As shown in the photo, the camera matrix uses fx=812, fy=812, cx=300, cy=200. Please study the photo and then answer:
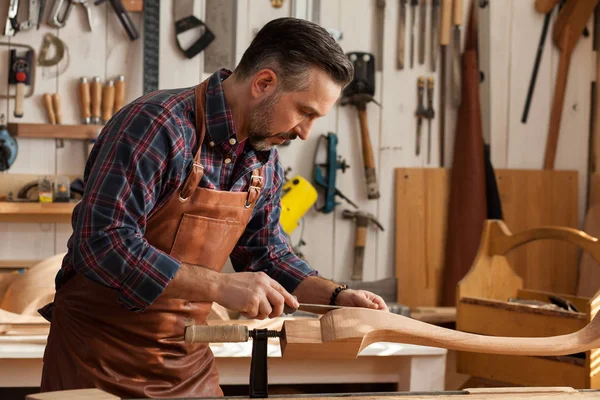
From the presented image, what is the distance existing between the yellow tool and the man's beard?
79.3 inches

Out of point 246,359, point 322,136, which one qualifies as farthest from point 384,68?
point 246,359

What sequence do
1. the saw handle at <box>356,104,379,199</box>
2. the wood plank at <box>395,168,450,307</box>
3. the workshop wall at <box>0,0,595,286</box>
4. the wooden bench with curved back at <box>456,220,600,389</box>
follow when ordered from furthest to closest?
the wood plank at <box>395,168,450,307</box>, the saw handle at <box>356,104,379,199</box>, the workshop wall at <box>0,0,595,286</box>, the wooden bench with curved back at <box>456,220,600,389</box>

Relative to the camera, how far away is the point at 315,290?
6.59 feet

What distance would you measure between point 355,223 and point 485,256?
3.48 ft

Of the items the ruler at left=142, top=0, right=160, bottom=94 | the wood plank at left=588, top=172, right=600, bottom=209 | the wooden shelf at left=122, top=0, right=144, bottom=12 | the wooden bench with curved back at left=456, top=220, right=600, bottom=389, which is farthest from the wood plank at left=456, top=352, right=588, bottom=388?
the wooden shelf at left=122, top=0, right=144, bottom=12

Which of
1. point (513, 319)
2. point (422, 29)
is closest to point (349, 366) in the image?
point (513, 319)

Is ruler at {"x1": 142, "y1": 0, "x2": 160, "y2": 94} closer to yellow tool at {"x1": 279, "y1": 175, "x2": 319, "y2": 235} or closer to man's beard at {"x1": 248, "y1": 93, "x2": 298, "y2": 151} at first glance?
yellow tool at {"x1": 279, "y1": 175, "x2": 319, "y2": 235}

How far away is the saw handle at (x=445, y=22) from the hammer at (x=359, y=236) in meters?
1.00

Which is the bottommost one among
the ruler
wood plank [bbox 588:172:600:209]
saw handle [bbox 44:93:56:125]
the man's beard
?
wood plank [bbox 588:172:600:209]

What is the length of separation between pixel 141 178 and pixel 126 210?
2.9 inches

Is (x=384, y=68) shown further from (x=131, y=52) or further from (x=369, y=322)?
(x=369, y=322)

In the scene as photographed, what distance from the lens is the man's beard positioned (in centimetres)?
182

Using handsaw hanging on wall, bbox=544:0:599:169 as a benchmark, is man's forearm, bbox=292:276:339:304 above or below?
below

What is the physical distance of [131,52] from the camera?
13.1 ft
